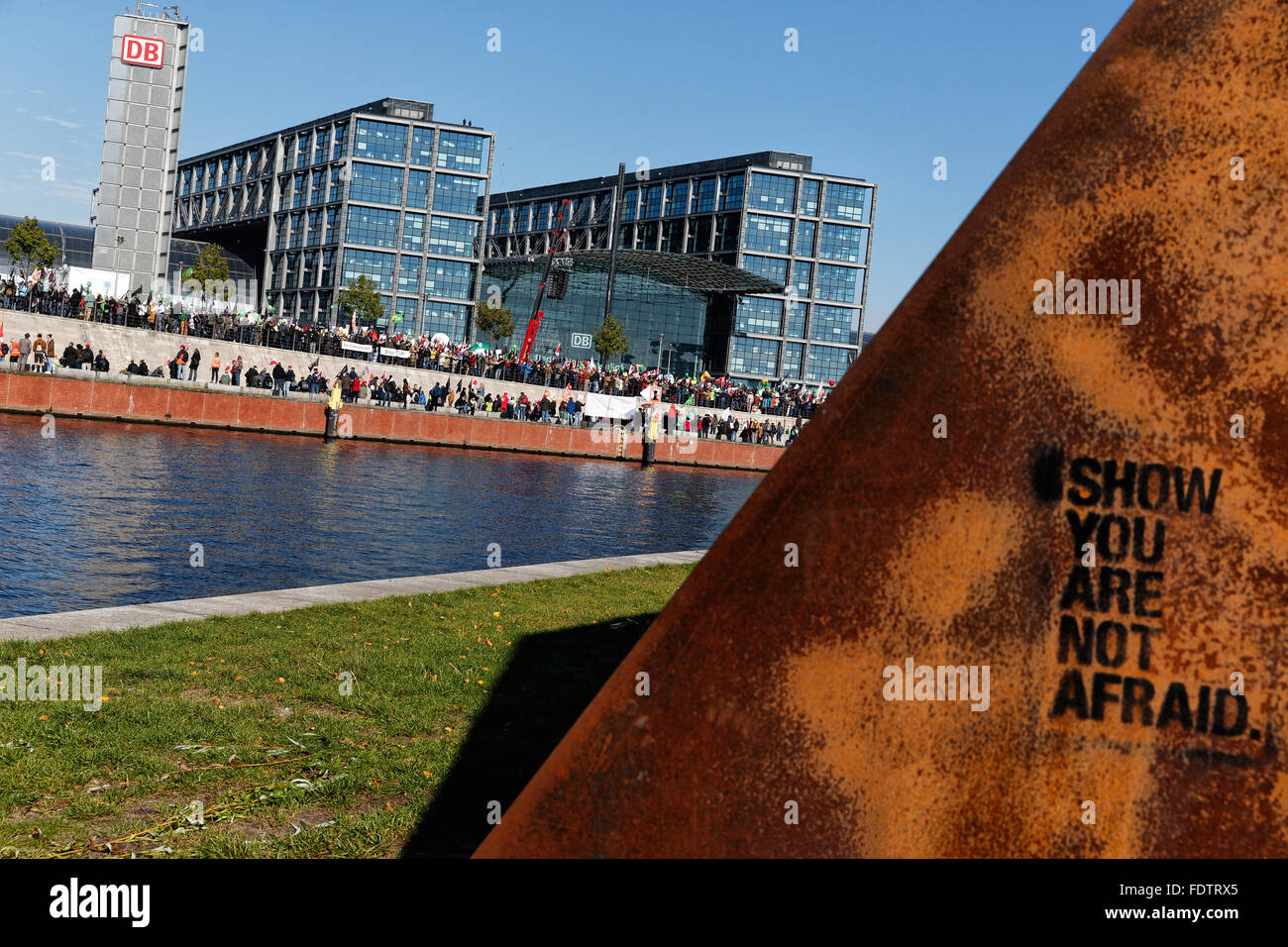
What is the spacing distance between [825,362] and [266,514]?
277 feet

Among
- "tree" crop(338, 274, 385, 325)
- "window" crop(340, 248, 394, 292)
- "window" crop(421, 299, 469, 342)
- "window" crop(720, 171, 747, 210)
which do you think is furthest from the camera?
"window" crop(720, 171, 747, 210)

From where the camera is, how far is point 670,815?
2934mm

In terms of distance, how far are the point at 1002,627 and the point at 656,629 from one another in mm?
928

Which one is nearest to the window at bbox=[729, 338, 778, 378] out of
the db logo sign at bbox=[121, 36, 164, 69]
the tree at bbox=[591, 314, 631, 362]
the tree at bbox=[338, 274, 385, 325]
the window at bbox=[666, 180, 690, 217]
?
the tree at bbox=[591, 314, 631, 362]

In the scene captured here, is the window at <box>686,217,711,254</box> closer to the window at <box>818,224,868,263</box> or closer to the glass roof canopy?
the glass roof canopy

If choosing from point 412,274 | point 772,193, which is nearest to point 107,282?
point 412,274

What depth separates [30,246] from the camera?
6750cm

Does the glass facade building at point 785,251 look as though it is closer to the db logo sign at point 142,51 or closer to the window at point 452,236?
the window at point 452,236

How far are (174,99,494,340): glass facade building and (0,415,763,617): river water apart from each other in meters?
59.3

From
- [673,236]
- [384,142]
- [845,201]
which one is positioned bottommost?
[673,236]

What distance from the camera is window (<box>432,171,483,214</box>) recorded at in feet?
294

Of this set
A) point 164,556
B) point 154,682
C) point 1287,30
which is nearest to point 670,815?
point 1287,30

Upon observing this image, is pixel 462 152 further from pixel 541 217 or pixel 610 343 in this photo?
pixel 541 217
